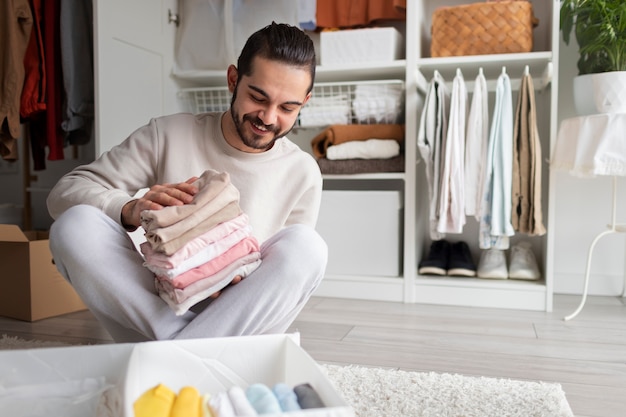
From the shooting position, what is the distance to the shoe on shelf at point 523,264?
7.06ft

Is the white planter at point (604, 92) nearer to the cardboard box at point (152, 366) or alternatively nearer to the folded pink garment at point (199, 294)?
the folded pink garment at point (199, 294)

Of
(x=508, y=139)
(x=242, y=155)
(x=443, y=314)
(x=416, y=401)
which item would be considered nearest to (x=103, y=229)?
(x=242, y=155)

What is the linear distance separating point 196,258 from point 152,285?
17 cm

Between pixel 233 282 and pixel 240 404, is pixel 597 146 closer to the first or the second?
pixel 233 282

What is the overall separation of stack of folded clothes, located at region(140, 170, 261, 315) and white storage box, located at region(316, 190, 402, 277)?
48.6 inches

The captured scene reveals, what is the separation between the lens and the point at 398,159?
2.20m

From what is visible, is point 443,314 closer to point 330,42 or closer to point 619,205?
point 619,205

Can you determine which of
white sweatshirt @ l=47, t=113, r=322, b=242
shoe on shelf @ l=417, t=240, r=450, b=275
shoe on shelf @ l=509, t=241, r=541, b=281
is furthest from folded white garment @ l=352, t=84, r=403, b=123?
white sweatshirt @ l=47, t=113, r=322, b=242

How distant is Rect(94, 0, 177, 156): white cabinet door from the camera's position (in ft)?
6.30

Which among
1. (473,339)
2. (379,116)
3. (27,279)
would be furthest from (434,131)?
(27,279)

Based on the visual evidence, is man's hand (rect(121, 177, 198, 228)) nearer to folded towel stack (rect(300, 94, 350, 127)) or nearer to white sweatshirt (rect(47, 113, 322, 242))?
white sweatshirt (rect(47, 113, 322, 242))

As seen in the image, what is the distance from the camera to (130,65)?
2.08m

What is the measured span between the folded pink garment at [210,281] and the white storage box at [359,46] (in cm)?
138

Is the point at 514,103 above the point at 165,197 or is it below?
above
